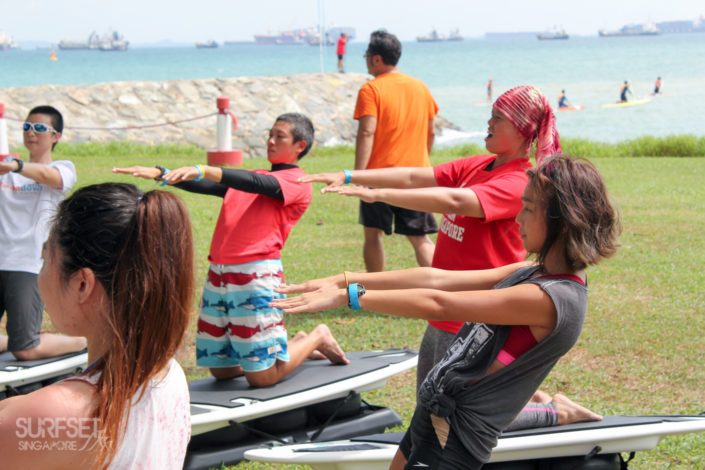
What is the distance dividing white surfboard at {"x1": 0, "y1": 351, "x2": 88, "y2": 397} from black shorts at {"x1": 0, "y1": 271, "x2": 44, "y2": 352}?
0.40 ft

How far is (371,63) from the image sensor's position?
6645 mm

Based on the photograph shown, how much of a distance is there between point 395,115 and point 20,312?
3.33 metres

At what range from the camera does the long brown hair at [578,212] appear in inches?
98.0

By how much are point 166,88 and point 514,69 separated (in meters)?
73.2

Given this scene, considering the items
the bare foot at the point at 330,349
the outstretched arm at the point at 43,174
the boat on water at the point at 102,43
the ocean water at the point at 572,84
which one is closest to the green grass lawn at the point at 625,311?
the bare foot at the point at 330,349

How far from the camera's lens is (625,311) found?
663 centimetres

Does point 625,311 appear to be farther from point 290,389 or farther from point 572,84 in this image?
point 572,84

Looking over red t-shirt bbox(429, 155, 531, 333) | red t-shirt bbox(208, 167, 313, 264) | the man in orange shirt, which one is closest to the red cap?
the man in orange shirt

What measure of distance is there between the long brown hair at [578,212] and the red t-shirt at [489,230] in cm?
61

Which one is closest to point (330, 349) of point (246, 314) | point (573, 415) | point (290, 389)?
point (290, 389)

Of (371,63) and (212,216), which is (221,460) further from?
(212,216)

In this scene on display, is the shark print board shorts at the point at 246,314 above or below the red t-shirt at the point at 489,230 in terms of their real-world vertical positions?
below

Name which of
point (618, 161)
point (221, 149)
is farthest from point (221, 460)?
point (618, 161)

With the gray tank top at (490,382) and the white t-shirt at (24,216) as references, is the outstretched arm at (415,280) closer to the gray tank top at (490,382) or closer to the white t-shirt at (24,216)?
the gray tank top at (490,382)
